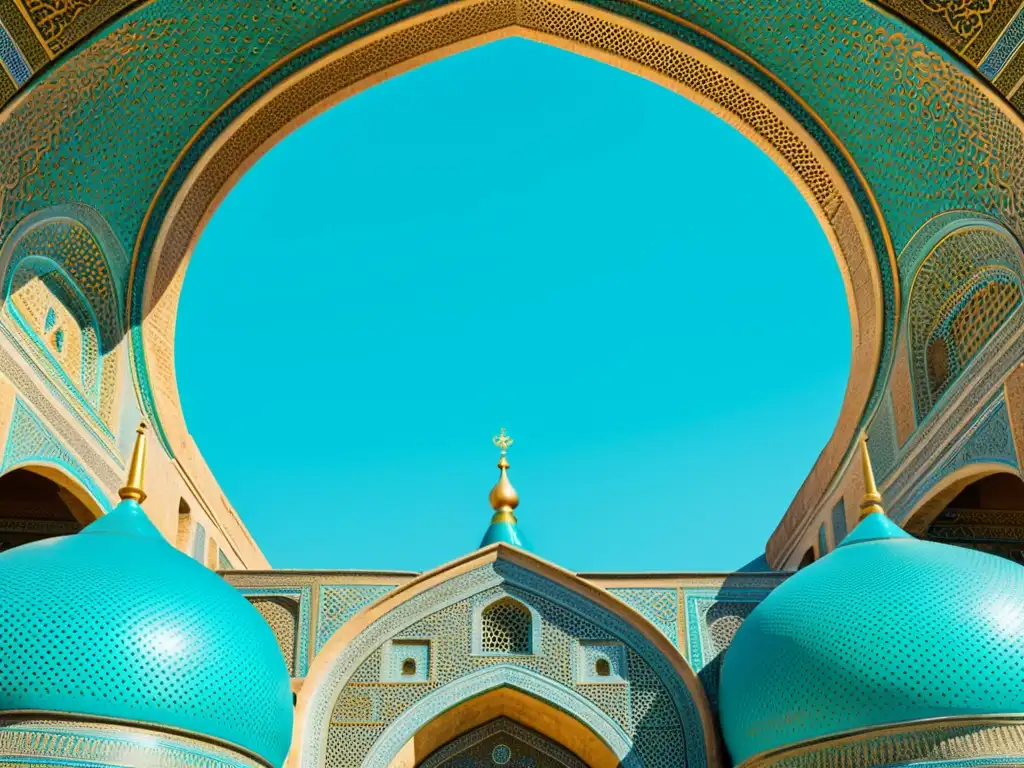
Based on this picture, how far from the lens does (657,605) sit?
921 cm

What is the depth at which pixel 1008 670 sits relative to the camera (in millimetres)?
6297

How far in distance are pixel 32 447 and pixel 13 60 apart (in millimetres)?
2314

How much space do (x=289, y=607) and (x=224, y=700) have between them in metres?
2.57

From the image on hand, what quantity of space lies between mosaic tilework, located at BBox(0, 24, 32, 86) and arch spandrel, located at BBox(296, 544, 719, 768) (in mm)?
4123

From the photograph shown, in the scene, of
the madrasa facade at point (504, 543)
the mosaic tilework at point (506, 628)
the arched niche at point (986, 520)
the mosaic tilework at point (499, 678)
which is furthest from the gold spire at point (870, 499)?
the mosaic tilework at point (506, 628)

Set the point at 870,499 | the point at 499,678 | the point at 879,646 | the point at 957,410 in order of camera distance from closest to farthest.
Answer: the point at 879,646 < the point at 870,499 < the point at 957,410 < the point at 499,678

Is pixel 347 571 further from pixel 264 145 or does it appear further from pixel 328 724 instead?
pixel 264 145

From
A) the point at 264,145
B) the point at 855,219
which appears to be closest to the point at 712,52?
the point at 855,219

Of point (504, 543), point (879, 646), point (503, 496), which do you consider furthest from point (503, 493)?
→ point (879, 646)

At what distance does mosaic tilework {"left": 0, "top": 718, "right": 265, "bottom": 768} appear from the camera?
603 cm

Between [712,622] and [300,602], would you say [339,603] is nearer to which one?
[300,602]

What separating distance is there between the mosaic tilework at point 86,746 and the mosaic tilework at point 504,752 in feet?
10.2

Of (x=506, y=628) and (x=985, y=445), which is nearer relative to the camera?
(x=985, y=445)

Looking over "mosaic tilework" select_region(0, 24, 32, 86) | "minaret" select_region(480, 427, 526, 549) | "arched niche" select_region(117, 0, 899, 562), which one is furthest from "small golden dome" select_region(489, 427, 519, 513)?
"mosaic tilework" select_region(0, 24, 32, 86)
